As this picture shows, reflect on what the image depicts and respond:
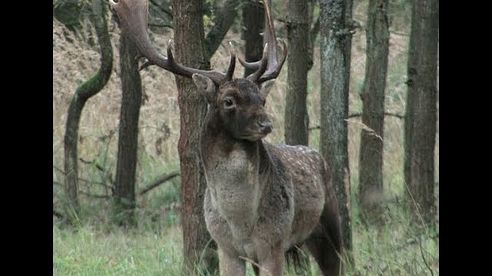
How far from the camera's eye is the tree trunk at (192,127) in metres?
9.19

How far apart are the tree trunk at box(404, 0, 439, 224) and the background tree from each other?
1892 millimetres

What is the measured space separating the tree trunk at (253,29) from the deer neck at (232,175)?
5.13 meters

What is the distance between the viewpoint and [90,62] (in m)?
16.2

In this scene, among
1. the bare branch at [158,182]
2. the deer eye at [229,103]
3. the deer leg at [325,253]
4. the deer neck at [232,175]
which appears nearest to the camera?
the deer eye at [229,103]

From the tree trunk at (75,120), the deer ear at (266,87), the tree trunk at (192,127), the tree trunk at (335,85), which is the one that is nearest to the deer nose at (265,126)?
the deer ear at (266,87)

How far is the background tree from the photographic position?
13367mm

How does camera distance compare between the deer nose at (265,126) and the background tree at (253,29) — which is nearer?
the deer nose at (265,126)

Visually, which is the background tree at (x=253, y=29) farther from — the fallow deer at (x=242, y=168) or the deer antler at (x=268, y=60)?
the fallow deer at (x=242, y=168)

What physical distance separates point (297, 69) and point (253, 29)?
248 cm

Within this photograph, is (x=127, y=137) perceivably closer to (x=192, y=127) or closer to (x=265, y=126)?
(x=192, y=127)

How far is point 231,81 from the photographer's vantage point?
323 inches

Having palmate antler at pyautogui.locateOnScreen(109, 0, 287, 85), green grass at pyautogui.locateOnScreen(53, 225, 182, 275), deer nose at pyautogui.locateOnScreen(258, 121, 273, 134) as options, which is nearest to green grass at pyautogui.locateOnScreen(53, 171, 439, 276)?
green grass at pyautogui.locateOnScreen(53, 225, 182, 275)

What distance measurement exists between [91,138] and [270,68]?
828 centimetres

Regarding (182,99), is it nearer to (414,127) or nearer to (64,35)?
(414,127)
